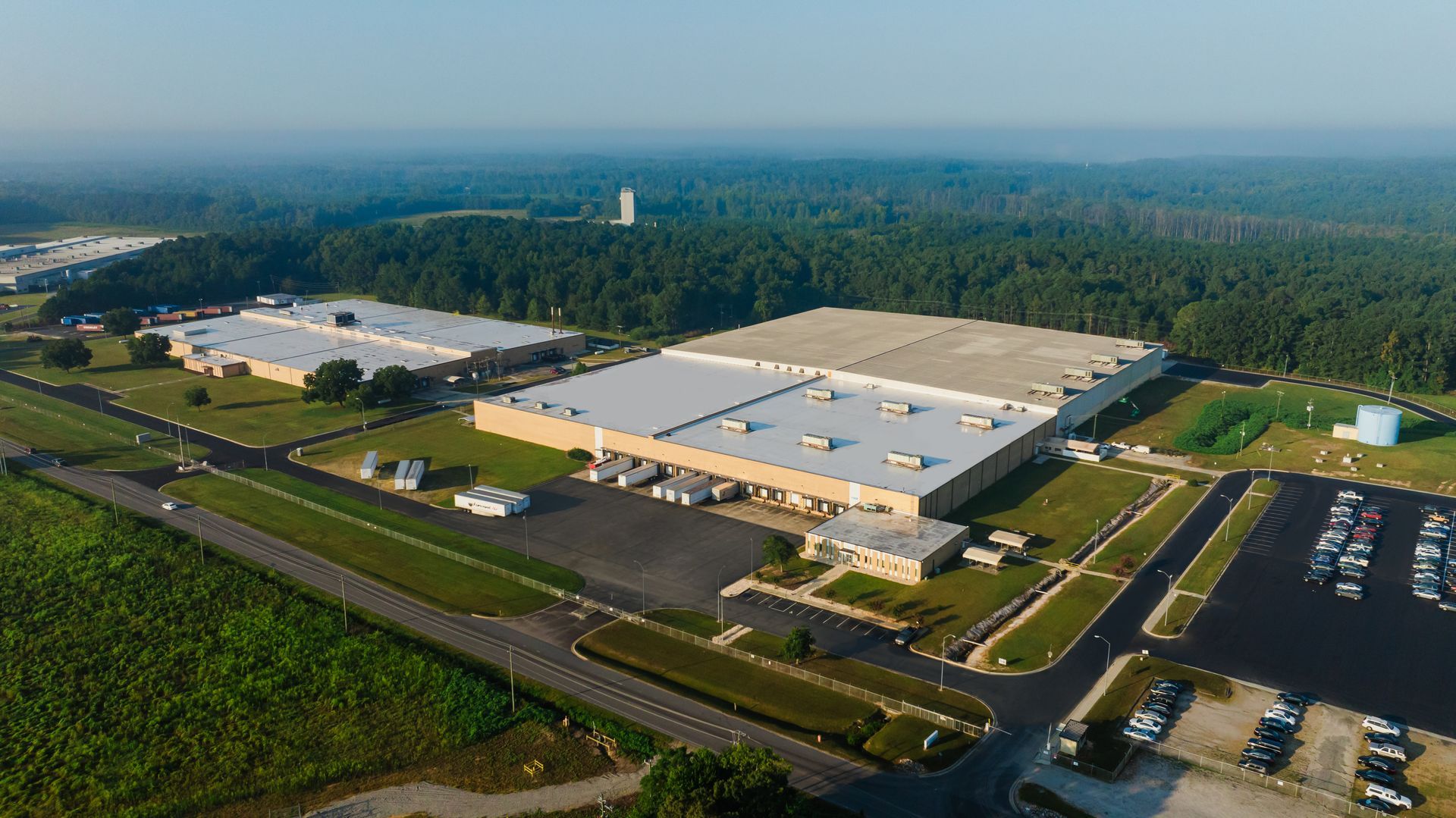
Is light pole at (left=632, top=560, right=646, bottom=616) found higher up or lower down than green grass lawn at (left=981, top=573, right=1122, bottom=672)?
higher up

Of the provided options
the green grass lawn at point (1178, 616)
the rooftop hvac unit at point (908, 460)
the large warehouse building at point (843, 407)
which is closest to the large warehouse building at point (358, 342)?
the large warehouse building at point (843, 407)

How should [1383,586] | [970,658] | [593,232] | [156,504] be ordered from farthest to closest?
[593,232], [156,504], [1383,586], [970,658]

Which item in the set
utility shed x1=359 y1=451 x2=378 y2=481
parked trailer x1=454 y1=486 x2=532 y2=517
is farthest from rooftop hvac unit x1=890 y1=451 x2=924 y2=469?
utility shed x1=359 y1=451 x2=378 y2=481

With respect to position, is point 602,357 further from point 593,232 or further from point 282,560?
point 593,232

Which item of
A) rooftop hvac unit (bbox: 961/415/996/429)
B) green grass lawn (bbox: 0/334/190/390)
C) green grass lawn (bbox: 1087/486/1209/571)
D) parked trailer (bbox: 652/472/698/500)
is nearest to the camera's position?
green grass lawn (bbox: 1087/486/1209/571)

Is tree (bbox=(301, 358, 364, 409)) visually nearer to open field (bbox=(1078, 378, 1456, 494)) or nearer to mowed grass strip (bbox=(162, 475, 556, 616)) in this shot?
mowed grass strip (bbox=(162, 475, 556, 616))

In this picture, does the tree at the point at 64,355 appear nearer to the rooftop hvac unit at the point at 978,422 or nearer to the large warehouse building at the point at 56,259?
the large warehouse building at the point at 56,259

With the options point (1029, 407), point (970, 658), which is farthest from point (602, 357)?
point (970, 658)
